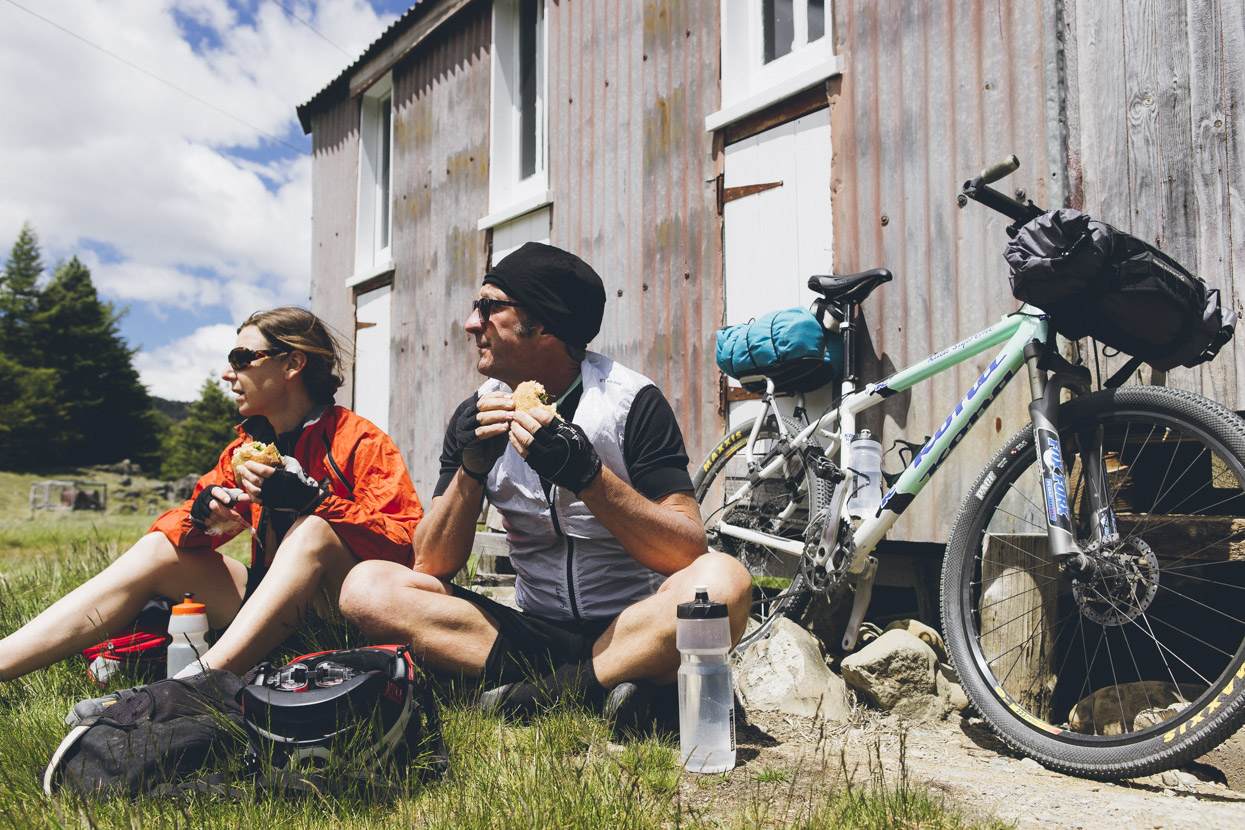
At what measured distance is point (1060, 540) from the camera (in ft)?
8.21

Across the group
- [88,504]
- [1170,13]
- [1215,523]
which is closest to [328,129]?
[1170,13]

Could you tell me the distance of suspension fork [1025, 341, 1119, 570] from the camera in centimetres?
247

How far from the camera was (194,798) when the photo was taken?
191cm

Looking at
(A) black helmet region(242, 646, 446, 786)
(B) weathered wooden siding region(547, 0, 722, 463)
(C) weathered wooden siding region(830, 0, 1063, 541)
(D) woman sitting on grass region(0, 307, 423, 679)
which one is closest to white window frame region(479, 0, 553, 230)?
(B) weathered wooden siding region(547, 0, 722, 463)

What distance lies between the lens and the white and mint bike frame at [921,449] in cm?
259

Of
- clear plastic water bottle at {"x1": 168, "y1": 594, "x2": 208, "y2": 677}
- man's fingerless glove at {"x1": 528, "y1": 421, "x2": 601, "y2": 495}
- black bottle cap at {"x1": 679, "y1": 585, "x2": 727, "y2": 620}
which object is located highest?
man's fingerless glove at {"x1": 528, "y1": 421, "x2": 601, "y2": 495}

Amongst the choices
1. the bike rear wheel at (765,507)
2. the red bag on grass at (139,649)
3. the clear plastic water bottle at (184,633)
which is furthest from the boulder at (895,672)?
the red bag on grass at (139,649)

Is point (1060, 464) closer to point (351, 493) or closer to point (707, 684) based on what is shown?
point (707, 684)

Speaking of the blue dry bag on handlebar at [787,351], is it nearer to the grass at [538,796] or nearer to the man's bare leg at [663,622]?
the man's bare leg at [663,622]

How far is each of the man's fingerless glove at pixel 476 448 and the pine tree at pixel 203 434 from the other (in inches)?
1243

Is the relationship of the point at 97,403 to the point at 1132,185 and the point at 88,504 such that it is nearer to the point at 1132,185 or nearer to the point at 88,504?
the point at 88,504

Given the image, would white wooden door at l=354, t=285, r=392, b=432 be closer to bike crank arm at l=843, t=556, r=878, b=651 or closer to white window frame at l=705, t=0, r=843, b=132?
white window frame at l=705, t=0, r=843, b=132

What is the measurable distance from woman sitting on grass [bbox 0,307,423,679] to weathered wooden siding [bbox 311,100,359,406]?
20.4 feet

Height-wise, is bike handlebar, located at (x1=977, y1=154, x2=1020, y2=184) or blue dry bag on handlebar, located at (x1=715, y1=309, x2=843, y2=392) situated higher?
bike handlebar, located at (x1=977, y1=154, x2=1020, y2=184)
